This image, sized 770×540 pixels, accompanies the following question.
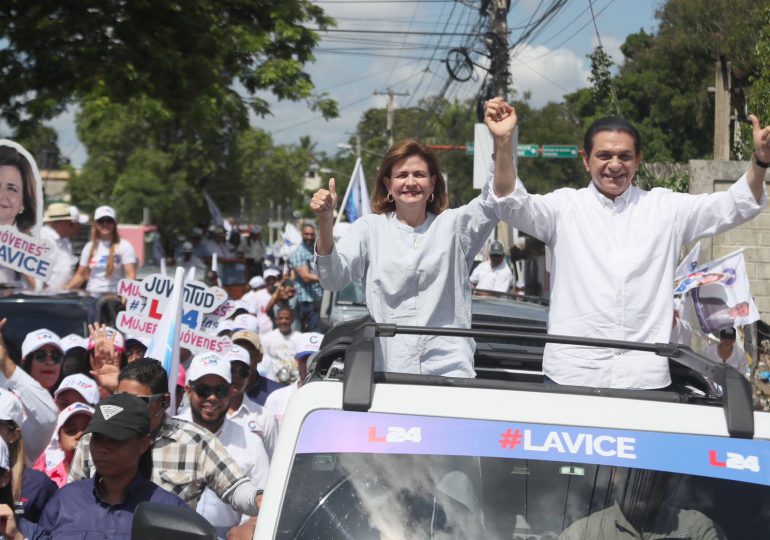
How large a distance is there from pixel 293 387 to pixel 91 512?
125 inches

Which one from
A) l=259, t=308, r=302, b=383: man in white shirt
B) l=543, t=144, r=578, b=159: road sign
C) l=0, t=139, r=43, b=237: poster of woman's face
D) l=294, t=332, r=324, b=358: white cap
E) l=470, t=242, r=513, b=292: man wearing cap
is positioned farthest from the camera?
l=543, t=144, r=578, b=159: road sign

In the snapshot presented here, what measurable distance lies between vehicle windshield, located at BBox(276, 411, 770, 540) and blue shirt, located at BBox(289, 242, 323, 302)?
10.7 meters

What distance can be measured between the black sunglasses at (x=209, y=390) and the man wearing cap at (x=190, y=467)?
795mm

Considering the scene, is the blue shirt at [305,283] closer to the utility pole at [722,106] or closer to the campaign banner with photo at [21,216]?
the campaign banner with photo at [21,216]

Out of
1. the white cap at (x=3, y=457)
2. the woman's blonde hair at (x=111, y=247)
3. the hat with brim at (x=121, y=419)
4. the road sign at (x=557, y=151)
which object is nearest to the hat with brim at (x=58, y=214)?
the woman's blonde hair at (x=111, y=247)

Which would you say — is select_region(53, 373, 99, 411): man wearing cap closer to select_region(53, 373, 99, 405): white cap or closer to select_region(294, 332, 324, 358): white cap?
select_region(53, 373, 99, 405): white cap

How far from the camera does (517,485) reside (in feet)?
9.70

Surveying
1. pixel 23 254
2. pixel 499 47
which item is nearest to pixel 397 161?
pixel 23 254

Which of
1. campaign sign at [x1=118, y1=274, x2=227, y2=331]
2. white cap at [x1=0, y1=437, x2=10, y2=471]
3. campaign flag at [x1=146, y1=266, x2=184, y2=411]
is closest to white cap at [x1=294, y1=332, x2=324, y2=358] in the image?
campaign sign at [x1=118, y1=274, x2=227, y2=331]

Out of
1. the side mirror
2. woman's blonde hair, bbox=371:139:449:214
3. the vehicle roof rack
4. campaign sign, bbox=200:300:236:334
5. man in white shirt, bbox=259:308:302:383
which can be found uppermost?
woman's blonde hair, bbox=371:139:449:214

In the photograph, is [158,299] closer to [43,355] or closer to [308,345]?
[43,355]

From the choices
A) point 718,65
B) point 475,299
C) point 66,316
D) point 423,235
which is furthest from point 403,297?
point 718,65

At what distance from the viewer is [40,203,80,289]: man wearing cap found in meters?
11.1

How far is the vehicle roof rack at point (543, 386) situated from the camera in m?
2.96
